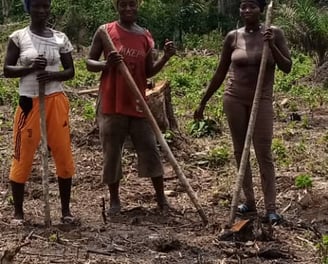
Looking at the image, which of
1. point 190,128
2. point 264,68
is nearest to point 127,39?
point 264,68

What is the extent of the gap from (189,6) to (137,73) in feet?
56.0

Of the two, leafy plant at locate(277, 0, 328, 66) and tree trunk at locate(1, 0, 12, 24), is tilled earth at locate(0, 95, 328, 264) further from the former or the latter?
tree trunk at locate(1, 0, 12, 24)

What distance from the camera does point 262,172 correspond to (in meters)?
5.58

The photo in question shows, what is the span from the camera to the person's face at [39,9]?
5.13 m

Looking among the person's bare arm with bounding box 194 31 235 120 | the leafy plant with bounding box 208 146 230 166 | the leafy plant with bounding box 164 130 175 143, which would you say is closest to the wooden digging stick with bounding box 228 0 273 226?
the person's bare arm with bounding box 194 31 235 120

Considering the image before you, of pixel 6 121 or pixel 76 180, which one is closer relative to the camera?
pixel 76 180

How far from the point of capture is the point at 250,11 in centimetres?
530

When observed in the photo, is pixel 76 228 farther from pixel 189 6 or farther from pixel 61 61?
pixel 189 6

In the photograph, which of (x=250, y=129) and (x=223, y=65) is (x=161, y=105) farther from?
(x=250, y=129)

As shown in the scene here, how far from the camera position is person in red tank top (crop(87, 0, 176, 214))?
18.3ft

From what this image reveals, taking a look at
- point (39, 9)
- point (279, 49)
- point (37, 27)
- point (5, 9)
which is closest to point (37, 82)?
point (37, 27)

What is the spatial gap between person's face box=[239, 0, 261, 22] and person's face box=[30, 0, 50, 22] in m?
1.40

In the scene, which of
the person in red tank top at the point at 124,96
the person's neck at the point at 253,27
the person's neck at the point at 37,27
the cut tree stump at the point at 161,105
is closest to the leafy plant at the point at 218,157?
the cut tree stump at the point at 161,105

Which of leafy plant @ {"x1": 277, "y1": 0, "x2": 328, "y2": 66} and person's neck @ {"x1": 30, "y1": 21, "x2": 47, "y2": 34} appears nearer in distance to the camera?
person's neck @ {"x1": 30, "y1": 21, "x2": 47, "y2": 34}
